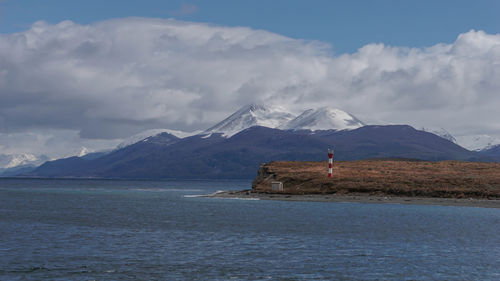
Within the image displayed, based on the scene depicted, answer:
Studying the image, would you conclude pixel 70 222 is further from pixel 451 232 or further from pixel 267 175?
pixel 267 175

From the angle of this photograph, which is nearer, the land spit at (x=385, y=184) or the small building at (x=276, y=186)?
the land spit at (x=385, y=184)

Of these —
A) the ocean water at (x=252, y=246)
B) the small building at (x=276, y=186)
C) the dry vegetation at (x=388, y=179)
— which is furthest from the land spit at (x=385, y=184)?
the ocean water at (x=252, y=246)

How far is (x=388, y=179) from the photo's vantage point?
11231cm

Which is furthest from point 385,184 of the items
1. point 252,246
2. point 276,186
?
point 252,246

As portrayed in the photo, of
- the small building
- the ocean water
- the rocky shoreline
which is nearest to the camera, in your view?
the ocean water

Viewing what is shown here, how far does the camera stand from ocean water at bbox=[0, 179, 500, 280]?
1420 inches

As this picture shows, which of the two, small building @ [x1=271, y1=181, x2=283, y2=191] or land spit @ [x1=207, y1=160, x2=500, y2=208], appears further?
small building @ [x1=271, y1=181, x2=283, y2=191]

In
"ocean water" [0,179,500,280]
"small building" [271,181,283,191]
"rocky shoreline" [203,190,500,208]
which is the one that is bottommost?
"ocean water" [0,179,500,280]

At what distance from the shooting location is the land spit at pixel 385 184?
323 feet

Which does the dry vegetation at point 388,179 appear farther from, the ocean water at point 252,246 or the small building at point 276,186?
the ocean water at point 252,246

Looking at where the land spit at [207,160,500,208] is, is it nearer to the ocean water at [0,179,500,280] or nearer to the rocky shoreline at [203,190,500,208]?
the rocky shoreline at [203,190,500,208]

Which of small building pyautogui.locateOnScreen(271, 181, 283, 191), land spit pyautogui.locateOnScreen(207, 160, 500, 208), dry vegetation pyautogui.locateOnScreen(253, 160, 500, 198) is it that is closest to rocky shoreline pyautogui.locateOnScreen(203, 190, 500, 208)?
land spit pyautogui.locateOnScreen(207, 160, 500, 208)

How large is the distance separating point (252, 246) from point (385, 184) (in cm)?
6566

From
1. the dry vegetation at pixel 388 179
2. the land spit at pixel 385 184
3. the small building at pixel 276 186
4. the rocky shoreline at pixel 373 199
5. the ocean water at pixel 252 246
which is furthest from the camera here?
the small building at pixel 276 186
